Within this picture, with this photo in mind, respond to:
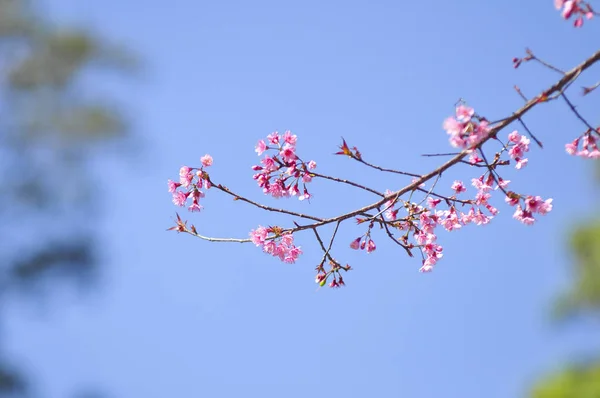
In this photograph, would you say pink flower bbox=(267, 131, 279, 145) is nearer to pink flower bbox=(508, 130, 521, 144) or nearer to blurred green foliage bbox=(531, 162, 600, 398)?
pink flower bbox=(508, 130, 521, 144)

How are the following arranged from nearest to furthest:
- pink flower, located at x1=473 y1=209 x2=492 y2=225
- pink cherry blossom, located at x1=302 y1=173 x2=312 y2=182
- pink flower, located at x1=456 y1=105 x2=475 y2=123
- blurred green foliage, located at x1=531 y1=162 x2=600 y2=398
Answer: pink flower, located at x1=456 y1=105 x2=475 y2=123, pink cherry blossom, located at x1=302 y1=173 x2=312 y2=182, pink flower, located at x1=473 y1=209 x2=492 y2=225, blurred green foliage, located at x1=531 y1=162 x2=600 y2=398

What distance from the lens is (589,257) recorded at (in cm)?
1163

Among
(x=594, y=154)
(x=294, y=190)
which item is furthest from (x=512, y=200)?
(x=294, y=190)

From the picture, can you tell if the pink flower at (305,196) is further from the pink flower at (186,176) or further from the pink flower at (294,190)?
the pink flower at (186,176)

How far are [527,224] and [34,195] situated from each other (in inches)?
436

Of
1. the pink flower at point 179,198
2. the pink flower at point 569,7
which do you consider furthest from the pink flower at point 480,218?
the pink flower at point 179,198

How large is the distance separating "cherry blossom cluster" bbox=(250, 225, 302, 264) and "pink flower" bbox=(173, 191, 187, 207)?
34 centimetres

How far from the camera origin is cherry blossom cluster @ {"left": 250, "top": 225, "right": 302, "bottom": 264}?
2709mm

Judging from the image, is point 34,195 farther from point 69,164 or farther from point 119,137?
point 119,137

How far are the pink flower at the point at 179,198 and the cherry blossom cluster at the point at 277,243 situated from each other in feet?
1.12

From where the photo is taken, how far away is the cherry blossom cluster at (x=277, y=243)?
2709 mm

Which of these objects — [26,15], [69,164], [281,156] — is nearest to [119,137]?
[69,164]

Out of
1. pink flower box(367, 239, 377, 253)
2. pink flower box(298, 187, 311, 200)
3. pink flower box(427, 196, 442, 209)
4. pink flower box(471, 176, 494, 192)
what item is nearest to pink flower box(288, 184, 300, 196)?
pink flower box(298, 187, 311, 200)

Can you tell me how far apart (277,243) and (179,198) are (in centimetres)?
40
